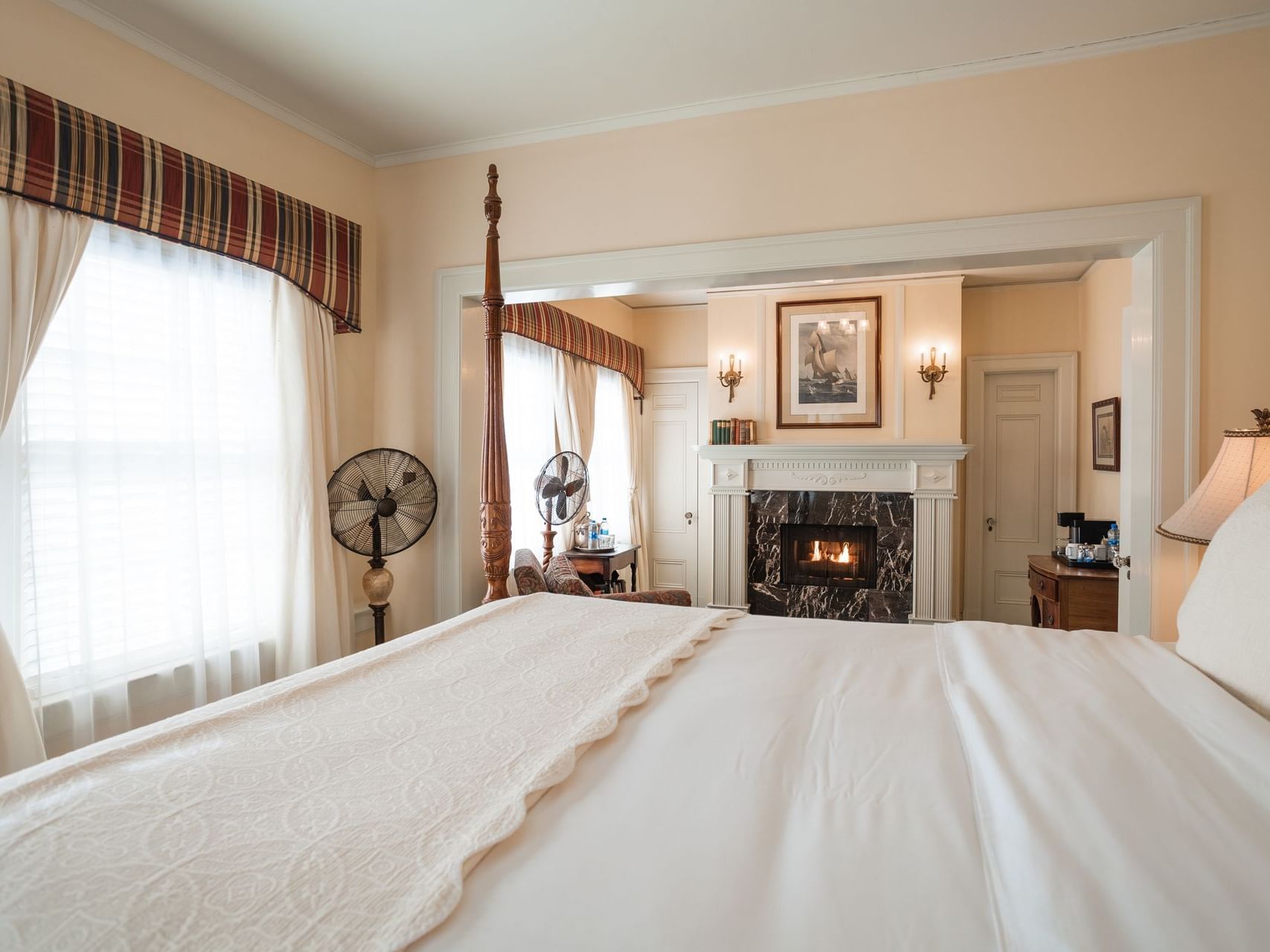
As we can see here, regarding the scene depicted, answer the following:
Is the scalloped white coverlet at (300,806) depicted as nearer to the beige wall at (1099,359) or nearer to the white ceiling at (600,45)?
the white ceiling at (600,45)

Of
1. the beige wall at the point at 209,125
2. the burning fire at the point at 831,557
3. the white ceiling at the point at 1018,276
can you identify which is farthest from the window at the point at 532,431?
the burning fire at the point at 831,557

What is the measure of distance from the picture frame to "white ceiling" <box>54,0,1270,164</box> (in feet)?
7.53

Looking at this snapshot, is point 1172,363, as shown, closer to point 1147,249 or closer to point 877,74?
point 1147,249

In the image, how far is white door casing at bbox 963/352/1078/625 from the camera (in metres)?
5.11

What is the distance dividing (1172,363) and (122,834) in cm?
297

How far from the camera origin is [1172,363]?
7.73ft

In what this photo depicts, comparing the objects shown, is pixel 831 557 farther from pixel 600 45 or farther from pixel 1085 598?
pixel 600 45

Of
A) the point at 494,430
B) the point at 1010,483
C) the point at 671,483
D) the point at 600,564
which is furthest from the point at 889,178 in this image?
the point at 671,483

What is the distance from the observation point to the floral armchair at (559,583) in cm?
319

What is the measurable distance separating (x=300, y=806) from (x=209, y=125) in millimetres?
2677

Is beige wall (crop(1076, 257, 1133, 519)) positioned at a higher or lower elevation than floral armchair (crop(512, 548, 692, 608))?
higher

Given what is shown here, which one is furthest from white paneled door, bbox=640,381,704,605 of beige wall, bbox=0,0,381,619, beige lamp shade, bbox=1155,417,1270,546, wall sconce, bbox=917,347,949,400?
beige lamp shade, bbox=1155,417,1270,546

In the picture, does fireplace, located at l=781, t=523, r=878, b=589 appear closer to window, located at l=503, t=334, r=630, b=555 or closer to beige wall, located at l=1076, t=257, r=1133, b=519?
beige wall, located at l=1076, t=257, r=1133, b=519

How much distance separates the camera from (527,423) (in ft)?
15.3
